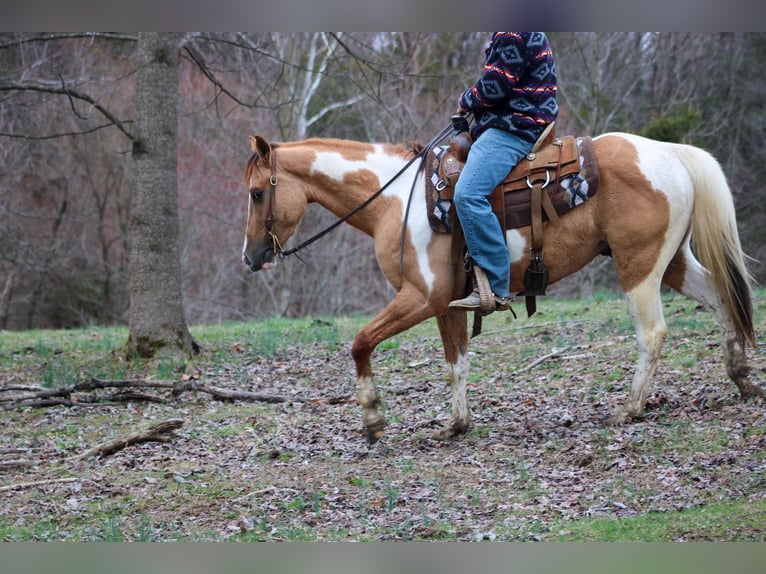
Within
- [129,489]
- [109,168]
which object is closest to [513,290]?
[129,489]

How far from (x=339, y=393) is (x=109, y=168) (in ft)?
50.8

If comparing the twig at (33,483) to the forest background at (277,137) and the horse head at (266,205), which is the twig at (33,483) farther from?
the forest background at (277,137)

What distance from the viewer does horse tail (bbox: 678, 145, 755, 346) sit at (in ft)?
20.6

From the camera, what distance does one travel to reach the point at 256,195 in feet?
21.7

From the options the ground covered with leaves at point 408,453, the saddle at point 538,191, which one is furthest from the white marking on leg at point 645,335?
the saddle at point 538,191

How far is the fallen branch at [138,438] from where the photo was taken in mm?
6629

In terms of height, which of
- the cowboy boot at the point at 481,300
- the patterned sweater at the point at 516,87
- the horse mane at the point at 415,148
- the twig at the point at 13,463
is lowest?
the twig at the point at 13,463

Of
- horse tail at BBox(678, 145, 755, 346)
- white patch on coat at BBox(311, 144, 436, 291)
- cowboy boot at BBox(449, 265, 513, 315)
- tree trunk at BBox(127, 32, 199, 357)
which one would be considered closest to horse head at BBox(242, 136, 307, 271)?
white patch on coat at BBox(311, 144, 436, 291)

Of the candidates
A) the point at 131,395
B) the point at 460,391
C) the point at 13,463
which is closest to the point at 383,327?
the point at 460,391

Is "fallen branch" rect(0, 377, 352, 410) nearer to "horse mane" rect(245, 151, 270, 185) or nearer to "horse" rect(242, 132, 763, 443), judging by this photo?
"horse" rect(242, 132, 763, 443)

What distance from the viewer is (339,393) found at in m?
8.58

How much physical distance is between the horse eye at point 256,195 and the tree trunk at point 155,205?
11.8ft

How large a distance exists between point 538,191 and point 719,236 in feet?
4.63

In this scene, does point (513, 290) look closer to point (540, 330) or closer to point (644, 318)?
point (644, 318)
